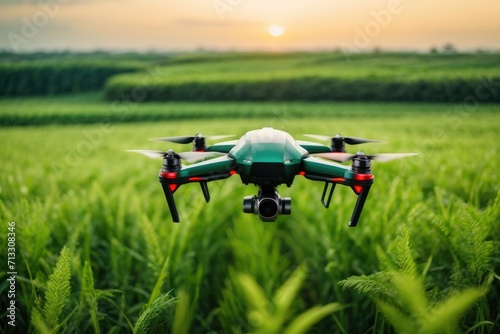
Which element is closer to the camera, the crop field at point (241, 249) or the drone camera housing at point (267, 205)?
the drone camera housing at point (267, 205)

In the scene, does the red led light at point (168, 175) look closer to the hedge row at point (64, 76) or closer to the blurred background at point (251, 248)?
the blurred background at point (251, 248)

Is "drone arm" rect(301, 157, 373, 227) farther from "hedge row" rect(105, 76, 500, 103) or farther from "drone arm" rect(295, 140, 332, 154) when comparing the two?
"hedge row" rect(105, 76, 500, 103)

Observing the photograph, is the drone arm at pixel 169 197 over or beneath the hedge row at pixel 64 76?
beneath

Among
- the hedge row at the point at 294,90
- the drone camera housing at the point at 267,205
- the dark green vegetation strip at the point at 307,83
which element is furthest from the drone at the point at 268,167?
the hedge row at the point at 294,90

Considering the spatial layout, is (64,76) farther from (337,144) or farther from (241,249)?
(337,144)

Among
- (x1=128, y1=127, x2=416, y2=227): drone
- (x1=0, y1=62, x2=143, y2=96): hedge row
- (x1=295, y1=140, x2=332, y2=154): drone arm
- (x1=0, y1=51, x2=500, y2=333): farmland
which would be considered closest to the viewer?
(x1=128, y1=127, x2=416, y2=227): drone

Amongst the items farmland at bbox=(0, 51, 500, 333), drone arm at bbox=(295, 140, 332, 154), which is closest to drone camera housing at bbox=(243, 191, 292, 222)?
drone arm at bbox=(295, 140, 332, 154)

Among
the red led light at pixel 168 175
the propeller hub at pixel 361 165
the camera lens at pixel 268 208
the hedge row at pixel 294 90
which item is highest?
the hedge row at pixel 294 90

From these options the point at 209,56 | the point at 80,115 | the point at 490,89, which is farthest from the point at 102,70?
the point at 490,89
